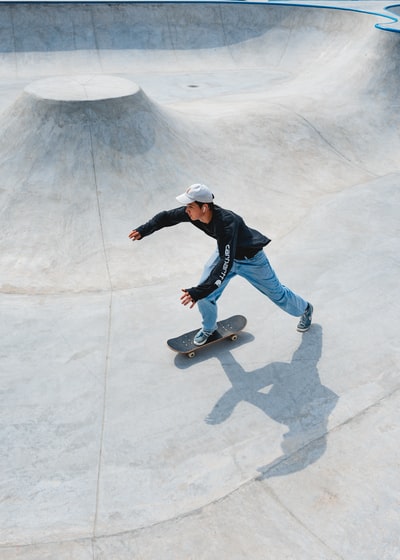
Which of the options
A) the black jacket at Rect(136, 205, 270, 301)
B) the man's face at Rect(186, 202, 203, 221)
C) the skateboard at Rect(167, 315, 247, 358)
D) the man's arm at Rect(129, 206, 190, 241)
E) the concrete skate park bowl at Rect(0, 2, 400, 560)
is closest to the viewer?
the concrete skate park bowl at Rect(0, 2, 400, 560)

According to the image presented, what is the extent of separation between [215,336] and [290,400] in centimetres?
121

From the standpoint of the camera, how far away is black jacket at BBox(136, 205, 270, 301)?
14.0 feet

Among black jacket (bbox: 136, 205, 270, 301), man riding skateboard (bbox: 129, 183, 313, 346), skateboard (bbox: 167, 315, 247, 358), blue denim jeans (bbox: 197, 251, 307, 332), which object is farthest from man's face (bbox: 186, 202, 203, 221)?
skateboard (bbox: 167, 315, 247, 358)

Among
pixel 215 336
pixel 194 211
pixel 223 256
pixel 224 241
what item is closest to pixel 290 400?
pixel 215 336

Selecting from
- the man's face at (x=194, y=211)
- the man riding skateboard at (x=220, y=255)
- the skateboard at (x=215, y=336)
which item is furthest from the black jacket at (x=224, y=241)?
the skateboard at (x=215, y=336)

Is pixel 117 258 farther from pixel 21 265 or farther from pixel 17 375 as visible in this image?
pixel 17 375

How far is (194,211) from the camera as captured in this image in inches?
174

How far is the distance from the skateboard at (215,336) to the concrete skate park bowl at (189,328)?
0.47ft

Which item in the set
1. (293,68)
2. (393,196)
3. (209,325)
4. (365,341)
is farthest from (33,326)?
(293,68)

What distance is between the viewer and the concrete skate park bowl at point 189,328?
3.81 m

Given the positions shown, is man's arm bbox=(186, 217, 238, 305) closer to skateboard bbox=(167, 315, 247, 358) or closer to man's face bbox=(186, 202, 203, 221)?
man's face bbox=(186, 202, 203, 221)

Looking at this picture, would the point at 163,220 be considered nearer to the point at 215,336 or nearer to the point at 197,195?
the point at 197,195

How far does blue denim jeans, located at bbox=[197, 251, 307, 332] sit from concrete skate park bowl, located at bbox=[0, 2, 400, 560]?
51 centimetres

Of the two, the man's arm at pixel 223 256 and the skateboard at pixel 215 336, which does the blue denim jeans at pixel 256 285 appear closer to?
the skateboard at pixel 215 336
